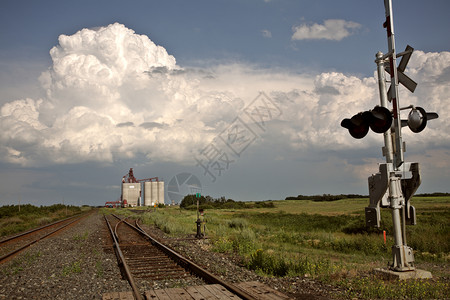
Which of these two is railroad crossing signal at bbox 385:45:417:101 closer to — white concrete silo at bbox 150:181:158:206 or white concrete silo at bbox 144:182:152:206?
white concrete silo at bbox 150:181:158:206

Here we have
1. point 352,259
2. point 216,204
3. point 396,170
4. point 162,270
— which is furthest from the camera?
point 216,204

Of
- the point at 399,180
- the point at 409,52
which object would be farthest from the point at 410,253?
the point at 409,52

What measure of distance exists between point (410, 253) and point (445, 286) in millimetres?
929

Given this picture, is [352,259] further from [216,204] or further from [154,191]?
[154,191]

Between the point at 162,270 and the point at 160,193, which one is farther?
the point at 160,193

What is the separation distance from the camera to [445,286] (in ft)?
23.3

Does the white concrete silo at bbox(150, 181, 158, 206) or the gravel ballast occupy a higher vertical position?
the white concrete silo at bbox(150, 181, 158, 206)

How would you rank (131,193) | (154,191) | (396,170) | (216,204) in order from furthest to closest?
(131,193), (154,191), (216,204), (396,170)

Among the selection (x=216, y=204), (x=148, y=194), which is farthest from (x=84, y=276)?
(x=148, y=194)

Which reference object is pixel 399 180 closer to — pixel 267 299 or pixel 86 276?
pixel 267 299

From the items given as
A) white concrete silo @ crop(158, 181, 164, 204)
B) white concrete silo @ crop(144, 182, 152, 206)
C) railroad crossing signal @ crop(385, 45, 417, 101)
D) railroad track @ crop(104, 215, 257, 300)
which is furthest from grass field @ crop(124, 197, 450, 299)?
white concrete silo @ crop(144, 182, 152, 206)

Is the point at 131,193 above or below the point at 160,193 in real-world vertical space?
above

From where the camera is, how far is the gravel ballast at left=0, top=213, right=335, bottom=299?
7359mm

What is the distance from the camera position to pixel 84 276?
8961mm
